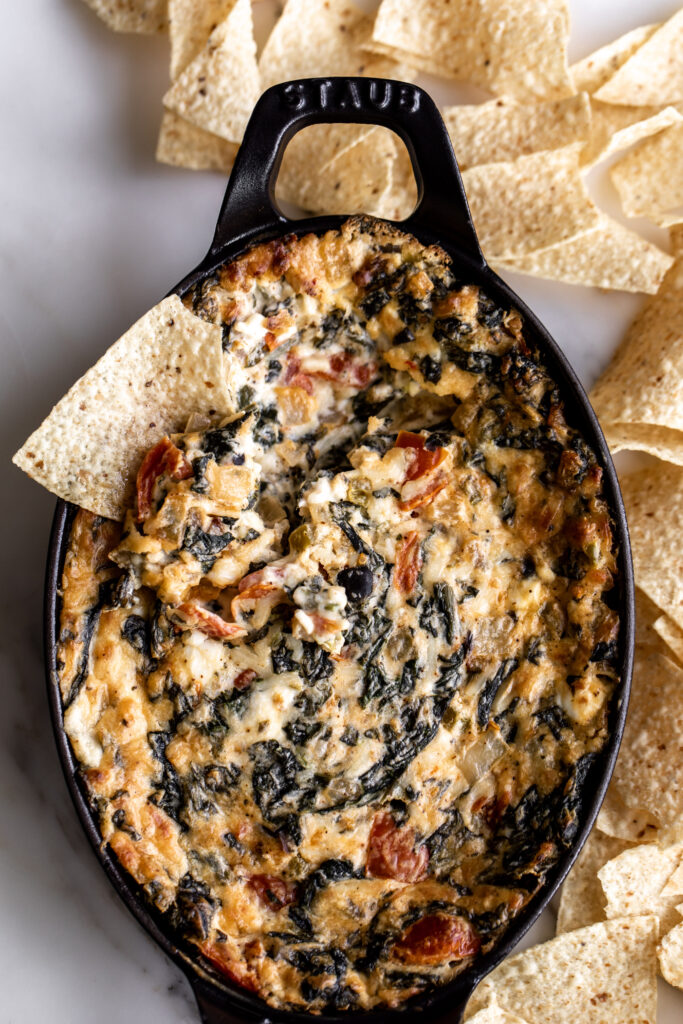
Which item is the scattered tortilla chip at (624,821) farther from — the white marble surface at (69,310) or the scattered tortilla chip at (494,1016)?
the scattered tortilla chip at (494,1016)

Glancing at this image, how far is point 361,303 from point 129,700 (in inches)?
43.3

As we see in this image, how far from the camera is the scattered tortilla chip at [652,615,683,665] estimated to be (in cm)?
264

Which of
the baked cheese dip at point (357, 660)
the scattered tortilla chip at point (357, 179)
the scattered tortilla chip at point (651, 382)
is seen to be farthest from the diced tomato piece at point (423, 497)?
the scattered tortilla chip at point (357, 179)

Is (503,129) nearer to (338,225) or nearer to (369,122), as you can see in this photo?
(369,122)

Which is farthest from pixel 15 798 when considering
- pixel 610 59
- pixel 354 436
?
pixel 610 59

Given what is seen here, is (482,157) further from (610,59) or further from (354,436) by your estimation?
(354,436)

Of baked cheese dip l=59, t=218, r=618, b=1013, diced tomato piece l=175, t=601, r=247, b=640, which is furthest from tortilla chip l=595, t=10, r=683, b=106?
diced tomato piece l=175, t=601, r=247, b=640

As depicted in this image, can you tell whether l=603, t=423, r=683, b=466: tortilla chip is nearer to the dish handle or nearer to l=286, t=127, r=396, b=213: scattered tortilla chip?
the dish handle

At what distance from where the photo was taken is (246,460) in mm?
2229

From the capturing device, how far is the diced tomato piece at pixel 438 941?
2219 mm

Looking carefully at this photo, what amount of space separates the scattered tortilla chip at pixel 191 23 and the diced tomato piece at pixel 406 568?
5.15ft

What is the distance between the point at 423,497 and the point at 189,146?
1.32 metres

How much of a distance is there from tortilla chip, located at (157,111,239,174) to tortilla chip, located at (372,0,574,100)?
1.75ft

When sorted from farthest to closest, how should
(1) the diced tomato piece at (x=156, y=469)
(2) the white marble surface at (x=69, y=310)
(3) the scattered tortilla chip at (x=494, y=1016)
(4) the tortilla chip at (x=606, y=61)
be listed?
(4) the tortilla chip at (x=606, y=61), (2) the white marble surface at (x=69, y=310), (3) the scattered tortilla chip at (x=494, y=1016), (1) the diced tomato piece at (x=156, y=469)
